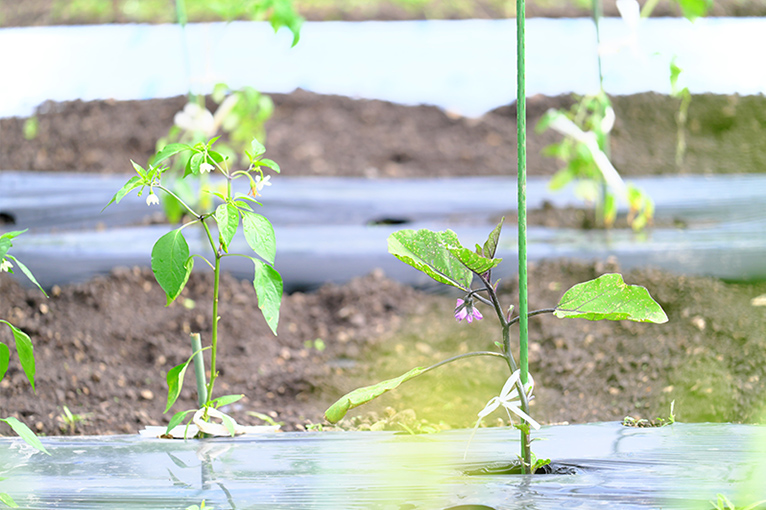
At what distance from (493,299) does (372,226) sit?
1.34 m

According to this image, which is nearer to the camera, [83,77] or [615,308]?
[615,308]

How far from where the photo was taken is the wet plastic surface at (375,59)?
231 cm

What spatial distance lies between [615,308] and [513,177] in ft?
5.54

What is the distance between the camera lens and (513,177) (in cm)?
234

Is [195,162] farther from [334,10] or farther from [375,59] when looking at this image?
[334,10]

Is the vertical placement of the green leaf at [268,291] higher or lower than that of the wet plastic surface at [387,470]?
higher

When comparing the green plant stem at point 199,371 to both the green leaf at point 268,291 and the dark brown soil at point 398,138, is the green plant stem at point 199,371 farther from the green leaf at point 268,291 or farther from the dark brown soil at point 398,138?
the dark brown soil at point 398,138

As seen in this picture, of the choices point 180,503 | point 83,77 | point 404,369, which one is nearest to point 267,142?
point 83,77

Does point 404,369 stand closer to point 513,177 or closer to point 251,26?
point 513,177

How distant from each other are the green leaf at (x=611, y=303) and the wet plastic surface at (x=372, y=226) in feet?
3.65

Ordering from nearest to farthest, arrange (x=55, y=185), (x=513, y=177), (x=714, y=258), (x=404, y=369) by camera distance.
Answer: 1. (x=404, y=369)
2. (x=714, y=258)
3. (x=55, y=185)
4. (x=513, y=177)

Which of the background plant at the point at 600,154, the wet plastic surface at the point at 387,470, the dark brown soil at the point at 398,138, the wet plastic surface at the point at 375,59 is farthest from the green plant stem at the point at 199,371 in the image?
the wet plastic surface at the point at 375,59

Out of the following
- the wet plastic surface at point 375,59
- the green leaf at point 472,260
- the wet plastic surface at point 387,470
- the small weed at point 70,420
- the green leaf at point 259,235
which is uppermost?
the wet plastic surface at point 375,59

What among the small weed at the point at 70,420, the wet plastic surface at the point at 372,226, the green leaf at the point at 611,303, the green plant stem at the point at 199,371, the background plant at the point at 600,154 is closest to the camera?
the green leaf at the point at 611,303
